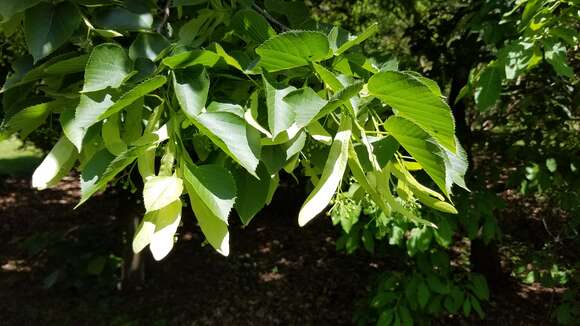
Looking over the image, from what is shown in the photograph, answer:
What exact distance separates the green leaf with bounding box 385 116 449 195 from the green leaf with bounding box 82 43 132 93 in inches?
17.7

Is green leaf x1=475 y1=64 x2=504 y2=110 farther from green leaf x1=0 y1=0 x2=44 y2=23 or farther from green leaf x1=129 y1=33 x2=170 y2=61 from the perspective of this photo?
green leaf x1=0 y1=0 x2=44 y2=23

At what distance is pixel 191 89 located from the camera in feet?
2.61

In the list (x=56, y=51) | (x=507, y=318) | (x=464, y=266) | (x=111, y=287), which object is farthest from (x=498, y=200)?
(x=111, y=287)

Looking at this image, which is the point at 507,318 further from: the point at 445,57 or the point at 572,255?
the point at 445,57

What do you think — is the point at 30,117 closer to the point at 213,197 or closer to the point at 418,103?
the point at 213,197

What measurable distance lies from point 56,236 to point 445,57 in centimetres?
364

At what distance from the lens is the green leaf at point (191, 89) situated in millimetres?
768

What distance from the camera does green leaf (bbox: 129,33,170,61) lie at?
0.95 meters

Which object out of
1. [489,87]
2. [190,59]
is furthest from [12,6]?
[489,87]

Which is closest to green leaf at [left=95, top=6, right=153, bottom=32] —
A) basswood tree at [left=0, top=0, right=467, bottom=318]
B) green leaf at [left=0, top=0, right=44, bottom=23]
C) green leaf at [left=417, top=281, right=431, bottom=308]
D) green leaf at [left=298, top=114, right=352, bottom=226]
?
basswood tree at [left=0, top=0, right=467, bottom=318]

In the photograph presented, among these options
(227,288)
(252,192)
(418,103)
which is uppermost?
(418,103)

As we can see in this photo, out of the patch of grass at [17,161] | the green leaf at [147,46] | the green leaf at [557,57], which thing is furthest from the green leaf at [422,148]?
the patch of grass at [17,161]

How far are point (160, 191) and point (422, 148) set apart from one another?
38cm

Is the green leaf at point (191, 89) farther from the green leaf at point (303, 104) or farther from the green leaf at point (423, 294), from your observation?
the green leaf at point (423, 294)
